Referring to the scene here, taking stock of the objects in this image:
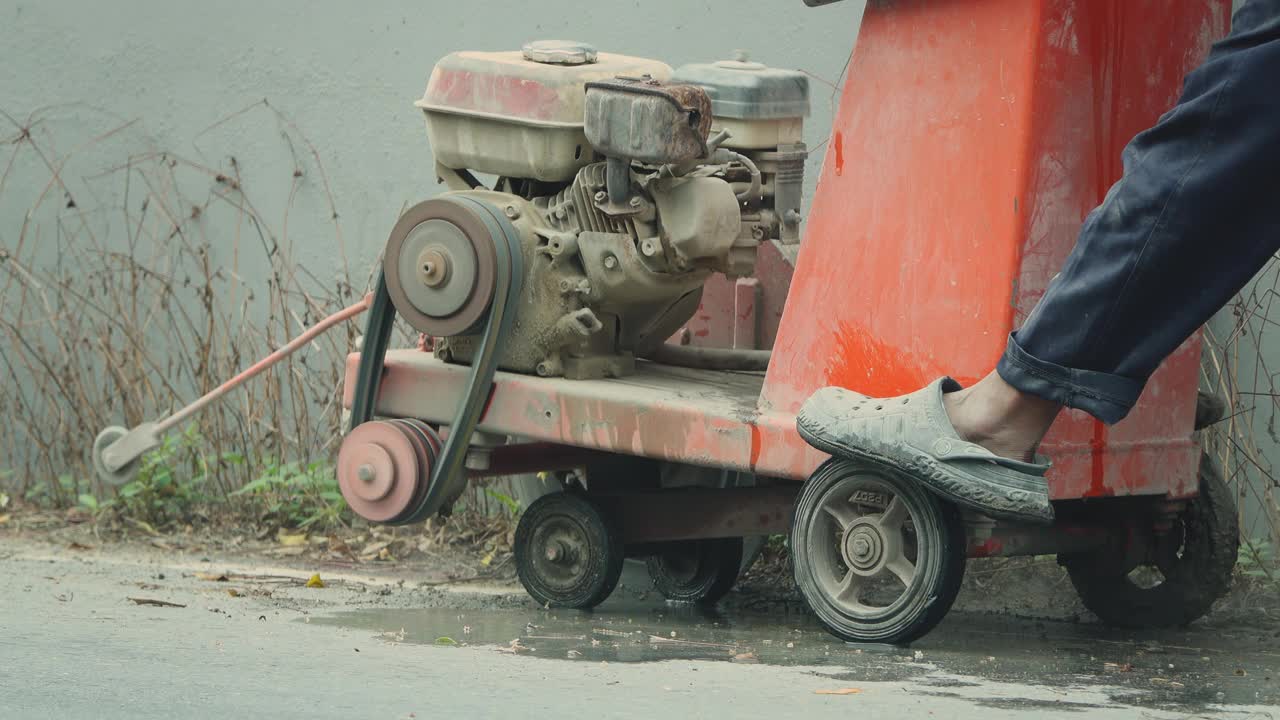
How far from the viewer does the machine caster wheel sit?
128 inches

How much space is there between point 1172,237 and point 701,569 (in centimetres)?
198

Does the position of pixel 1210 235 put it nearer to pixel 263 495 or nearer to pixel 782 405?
pixel 782 405

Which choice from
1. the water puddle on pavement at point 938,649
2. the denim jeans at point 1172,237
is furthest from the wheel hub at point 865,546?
the denim jeans at point 1172,237

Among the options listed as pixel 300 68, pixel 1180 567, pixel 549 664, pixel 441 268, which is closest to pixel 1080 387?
pixel 549 664

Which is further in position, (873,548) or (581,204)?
(581,204)

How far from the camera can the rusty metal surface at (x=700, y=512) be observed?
3898 mm

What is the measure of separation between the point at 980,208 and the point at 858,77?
39cm

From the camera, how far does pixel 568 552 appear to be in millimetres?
4180

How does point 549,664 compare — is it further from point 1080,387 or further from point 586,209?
point 586,209

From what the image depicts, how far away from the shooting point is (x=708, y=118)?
3.77 meters

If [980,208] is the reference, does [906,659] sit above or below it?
below

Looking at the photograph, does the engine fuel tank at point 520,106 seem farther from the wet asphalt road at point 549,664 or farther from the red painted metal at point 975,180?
the wet asphalt road at point 549,664

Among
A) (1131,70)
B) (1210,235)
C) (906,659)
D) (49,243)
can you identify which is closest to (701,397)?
(906,659)

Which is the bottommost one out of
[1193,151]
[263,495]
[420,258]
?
[263,495]
